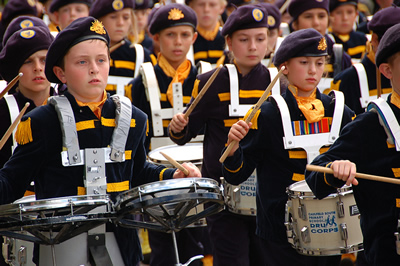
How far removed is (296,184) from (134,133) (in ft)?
3.45

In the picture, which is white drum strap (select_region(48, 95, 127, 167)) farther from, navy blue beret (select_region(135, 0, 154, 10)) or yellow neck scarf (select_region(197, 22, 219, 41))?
navy blue beret (select_region(135, 0, 154, 10))

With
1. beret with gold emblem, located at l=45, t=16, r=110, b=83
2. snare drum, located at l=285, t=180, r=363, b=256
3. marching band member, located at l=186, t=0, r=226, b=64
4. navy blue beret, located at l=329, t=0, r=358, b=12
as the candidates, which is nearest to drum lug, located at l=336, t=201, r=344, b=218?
snare drum, located at l=285, t=180, r=363, b=256

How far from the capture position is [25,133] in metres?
4.48

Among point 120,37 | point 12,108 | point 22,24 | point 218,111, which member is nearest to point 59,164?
point 12,108

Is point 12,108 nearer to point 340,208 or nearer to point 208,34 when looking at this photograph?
point 340,208

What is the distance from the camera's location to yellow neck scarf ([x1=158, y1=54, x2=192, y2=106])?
289 inches

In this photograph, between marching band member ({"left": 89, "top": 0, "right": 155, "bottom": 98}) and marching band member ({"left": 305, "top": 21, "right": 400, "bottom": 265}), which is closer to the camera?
marching band member ({"left": 305, "top": 21, "right": 400, "bottom": 265})

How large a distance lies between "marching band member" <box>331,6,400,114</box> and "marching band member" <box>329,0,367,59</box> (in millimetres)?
2180

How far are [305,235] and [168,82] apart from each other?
9.52 ft

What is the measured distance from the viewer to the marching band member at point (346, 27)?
30.5 ft

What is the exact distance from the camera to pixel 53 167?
451 centimetres

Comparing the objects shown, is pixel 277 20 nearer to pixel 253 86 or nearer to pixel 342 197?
pixel 253 86

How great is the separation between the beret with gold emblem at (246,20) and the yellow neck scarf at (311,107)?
1.20 m

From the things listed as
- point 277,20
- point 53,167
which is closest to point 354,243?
point 53,167
